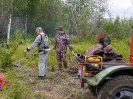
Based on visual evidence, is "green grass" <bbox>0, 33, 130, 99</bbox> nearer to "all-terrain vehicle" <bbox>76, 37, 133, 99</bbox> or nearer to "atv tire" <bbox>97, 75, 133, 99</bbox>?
"all-terrain vehicle" <bbox>76, 37, 133, 99</bbox>

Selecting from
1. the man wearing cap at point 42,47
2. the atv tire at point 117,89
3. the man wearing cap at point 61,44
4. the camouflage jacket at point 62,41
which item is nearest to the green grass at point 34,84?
the man wearing cap at point 42,47

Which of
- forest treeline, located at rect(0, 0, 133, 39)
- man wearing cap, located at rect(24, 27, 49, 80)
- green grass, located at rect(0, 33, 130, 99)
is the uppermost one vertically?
forest treeline, located at rect(0, 0, 133, 39)

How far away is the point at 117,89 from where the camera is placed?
5.78 m

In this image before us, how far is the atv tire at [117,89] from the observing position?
5.76 metres

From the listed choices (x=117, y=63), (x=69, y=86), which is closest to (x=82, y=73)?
(x=117, y=63)

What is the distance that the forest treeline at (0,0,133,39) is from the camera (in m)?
22.2

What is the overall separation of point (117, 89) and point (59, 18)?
2828 centimetres

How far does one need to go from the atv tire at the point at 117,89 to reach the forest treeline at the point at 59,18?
Result: 15.4 meters

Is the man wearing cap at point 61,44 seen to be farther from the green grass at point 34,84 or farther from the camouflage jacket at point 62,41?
the green grass at point 34,84

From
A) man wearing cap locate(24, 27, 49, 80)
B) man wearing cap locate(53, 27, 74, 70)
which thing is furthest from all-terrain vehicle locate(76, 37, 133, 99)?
man wearing cap locate(53, 27, 74, 70)

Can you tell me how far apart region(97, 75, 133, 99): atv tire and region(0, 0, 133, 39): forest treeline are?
15380mm

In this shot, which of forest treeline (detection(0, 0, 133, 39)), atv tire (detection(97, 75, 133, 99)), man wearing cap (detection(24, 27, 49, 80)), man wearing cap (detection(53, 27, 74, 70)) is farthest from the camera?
forest treeline (detection(0, 0, 133, 39))

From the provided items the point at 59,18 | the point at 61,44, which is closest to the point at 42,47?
the point at 61,44

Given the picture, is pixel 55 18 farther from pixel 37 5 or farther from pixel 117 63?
pixel 117 63
